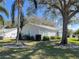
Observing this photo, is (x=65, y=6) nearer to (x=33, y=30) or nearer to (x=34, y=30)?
(x=34, y=30)

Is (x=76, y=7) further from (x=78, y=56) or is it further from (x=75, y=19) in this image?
(x=78, y=56)

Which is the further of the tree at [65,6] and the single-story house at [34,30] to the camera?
the single-story house at [34,30]

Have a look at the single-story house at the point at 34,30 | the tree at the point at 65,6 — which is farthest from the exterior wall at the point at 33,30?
the tree at the point at 65,6

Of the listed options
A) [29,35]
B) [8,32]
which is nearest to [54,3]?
[29,35]

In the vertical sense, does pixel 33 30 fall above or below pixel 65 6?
below

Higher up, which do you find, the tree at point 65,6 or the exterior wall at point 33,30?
the tree at point 65,6

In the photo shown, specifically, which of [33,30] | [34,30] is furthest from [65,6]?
[33,30]

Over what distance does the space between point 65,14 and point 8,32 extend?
34867 mm

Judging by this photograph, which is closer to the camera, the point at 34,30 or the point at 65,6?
the point at 65,6

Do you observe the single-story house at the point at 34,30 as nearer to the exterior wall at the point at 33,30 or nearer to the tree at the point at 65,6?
the exterior wall at the point at 33,30

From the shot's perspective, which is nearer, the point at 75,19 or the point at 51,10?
the point at 51,10

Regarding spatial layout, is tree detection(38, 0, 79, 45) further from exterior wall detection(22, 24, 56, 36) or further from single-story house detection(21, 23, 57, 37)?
exterior wall detection(22, 24, 56, 36)

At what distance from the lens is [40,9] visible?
105 ft

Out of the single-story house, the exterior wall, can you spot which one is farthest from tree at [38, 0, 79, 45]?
the exterior wall
